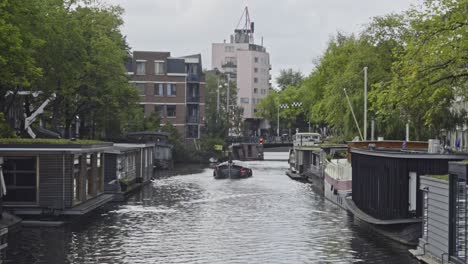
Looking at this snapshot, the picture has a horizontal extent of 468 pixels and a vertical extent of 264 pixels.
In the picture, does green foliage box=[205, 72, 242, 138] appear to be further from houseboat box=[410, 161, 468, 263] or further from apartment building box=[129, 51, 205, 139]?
houseboat box=[410, 161, 468, 263]

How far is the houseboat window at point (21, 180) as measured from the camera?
3309 cm

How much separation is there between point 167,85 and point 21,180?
77577mm

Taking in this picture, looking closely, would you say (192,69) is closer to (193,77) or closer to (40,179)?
(193,77)

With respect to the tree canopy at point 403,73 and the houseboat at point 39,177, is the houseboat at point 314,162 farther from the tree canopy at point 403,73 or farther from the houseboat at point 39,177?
the houseboat at point 39,177

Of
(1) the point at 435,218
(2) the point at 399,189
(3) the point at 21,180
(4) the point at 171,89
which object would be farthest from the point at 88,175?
(4) the point at 171,89

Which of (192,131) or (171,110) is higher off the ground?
(171,110)

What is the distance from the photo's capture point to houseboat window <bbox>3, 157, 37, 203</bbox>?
33.1 m

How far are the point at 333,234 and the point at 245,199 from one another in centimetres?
1826

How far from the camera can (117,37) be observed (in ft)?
214

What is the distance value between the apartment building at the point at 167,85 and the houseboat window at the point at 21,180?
74.7m

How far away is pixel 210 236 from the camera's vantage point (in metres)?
30.4

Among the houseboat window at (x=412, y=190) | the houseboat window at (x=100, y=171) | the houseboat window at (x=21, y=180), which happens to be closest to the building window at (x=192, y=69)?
the houseboat window at (x=100, y=171)

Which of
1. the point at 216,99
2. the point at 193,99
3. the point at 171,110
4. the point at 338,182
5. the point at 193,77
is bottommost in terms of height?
the point at 338,182

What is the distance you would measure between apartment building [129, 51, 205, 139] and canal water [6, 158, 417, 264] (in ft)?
203
